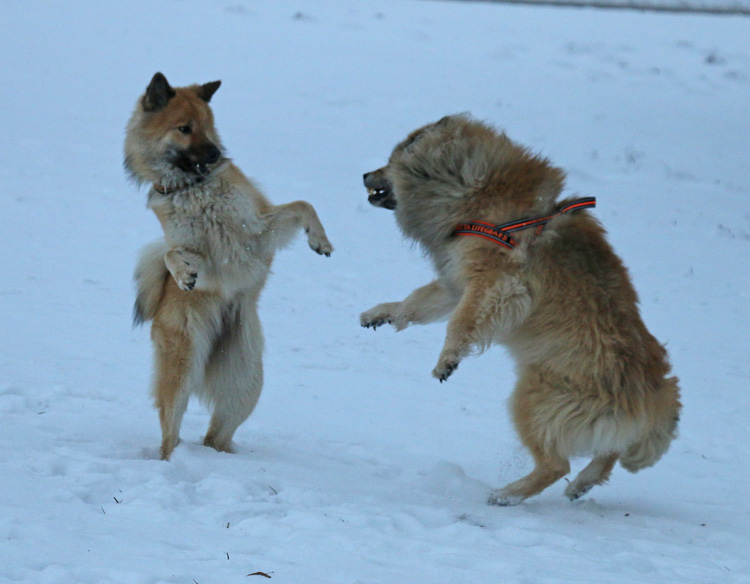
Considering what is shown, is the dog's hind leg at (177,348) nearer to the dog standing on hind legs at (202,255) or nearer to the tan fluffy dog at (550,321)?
the dog standing on hind legs at (202,255)

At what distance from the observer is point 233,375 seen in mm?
4430

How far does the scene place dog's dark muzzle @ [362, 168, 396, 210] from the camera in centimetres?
443

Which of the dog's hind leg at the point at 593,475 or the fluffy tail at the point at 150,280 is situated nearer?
the dog's hind leg at the point at 593,475

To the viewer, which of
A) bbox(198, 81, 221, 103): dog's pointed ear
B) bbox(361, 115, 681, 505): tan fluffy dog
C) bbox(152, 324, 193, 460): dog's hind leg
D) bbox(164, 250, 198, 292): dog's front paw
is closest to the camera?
bbox(361, 115, 681, 505): tan fluffy dog

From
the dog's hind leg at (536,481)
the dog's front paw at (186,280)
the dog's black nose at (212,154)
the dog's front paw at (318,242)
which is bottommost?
the dog's hind leg at (536,481)

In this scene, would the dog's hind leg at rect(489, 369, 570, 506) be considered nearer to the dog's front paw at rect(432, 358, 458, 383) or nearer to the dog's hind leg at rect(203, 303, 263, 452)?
the dog's front paw at rect(432, 358, 458, 383)

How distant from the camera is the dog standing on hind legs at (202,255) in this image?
418 cm

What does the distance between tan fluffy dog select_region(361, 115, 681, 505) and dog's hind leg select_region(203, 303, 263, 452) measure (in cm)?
124

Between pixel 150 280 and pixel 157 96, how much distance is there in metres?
1.05

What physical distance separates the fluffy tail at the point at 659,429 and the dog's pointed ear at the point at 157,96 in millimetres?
3073

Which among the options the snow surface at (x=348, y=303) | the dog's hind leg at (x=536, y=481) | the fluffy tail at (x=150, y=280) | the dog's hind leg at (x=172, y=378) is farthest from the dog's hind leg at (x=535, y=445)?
the fluffy tail at (x=150, y=280)

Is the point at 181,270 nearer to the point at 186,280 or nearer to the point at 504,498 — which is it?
the point at 186,280

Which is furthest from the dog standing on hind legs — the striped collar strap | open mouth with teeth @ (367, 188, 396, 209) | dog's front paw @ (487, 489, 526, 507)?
dog's front paw @ (487, 489, 526, 507)

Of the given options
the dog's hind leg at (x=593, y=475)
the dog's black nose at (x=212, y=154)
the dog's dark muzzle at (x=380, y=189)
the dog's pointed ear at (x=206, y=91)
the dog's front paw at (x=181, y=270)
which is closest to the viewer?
the dog's hind leg at (x=593, y=475)
